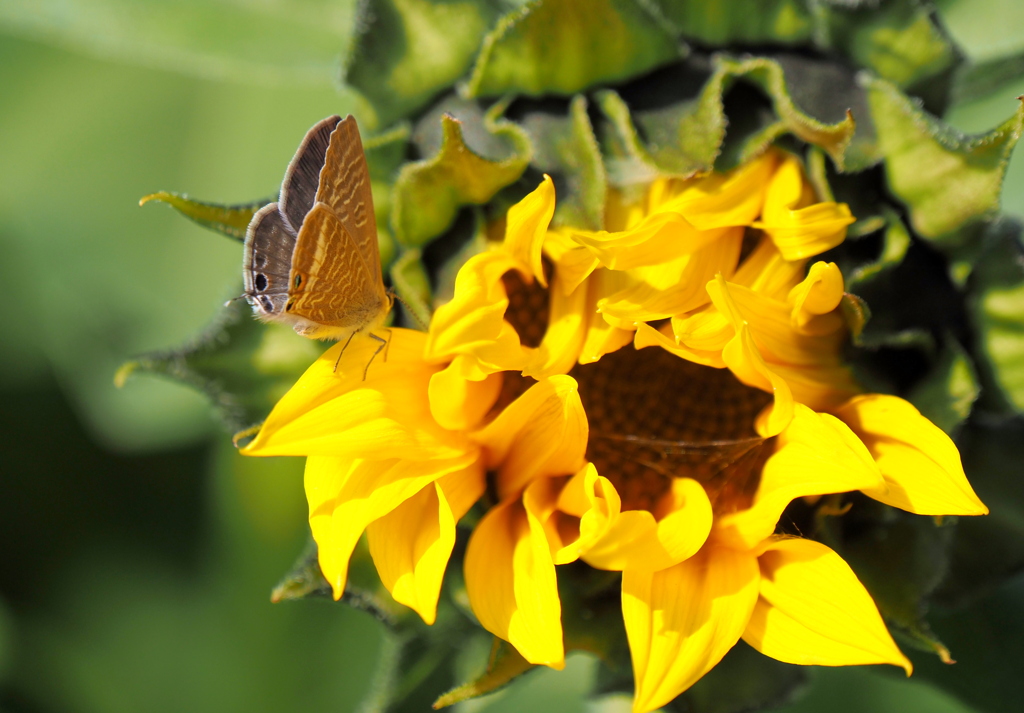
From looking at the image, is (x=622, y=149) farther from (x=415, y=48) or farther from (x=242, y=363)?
(x=242, y=363)

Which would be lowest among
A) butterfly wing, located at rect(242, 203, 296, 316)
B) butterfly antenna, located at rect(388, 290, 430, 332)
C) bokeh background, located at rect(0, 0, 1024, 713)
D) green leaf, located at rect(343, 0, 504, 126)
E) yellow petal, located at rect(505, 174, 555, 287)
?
bokeh background, located at rect(0, 0, 1024, 713)

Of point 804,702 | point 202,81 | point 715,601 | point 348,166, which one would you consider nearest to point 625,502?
point 715,601

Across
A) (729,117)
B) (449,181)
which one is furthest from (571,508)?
(729,117)

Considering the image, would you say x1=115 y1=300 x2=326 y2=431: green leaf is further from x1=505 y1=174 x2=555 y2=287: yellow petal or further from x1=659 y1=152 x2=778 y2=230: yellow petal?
x1=659 y1=152 x2=778 y2=230: yellow petal

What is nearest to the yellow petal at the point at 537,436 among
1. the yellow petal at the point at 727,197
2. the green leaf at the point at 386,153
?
the yellow petal at the point at 727,197

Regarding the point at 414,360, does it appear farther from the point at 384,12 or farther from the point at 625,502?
the point at 384,12

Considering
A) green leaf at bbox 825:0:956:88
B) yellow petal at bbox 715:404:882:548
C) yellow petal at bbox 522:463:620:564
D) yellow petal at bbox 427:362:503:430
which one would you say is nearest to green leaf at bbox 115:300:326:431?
yellow petal at bbox 427:362:503:430
